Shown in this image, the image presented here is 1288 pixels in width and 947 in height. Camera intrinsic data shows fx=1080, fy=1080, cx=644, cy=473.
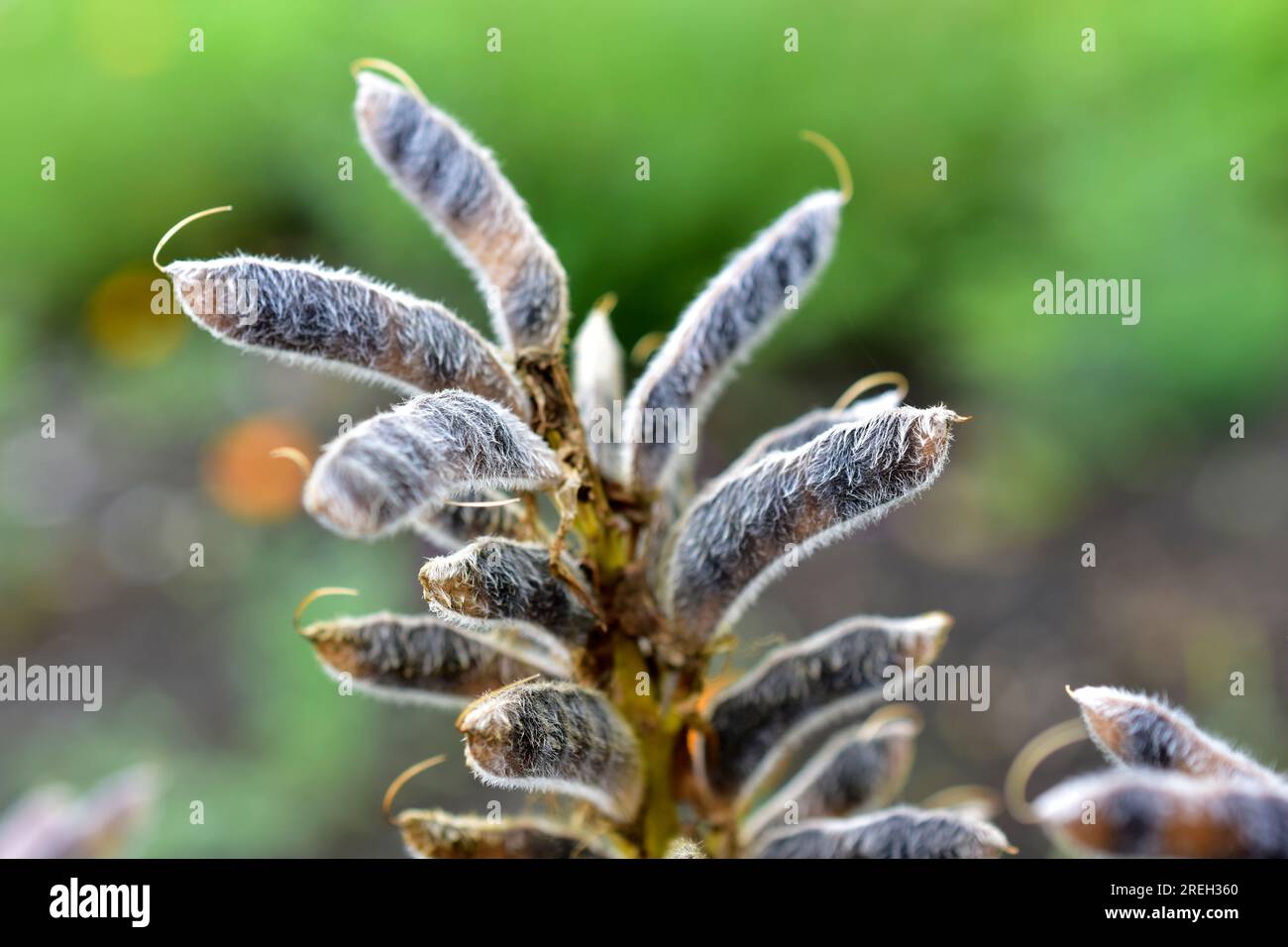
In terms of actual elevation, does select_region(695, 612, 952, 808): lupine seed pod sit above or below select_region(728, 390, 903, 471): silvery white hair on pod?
below

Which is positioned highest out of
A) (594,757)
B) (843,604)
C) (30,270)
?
(30,270)

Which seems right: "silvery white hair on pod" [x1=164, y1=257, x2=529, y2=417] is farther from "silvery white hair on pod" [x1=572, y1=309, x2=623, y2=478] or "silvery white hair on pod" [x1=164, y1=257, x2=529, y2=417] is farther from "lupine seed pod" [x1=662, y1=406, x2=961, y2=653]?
"lupine seed pod" [x1=662, y1=406, x2=961, y2=653]

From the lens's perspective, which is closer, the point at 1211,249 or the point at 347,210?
the point at 1211,249

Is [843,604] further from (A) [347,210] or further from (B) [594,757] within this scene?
(B) [594,757]

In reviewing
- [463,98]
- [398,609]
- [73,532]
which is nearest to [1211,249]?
[463,98]

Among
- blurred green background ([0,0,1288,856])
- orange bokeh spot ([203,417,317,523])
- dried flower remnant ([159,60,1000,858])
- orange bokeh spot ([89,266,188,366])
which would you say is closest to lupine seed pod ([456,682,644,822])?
dried flower remnant ([159,60,1000,858])

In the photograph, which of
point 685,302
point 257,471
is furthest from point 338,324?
point 257,471
